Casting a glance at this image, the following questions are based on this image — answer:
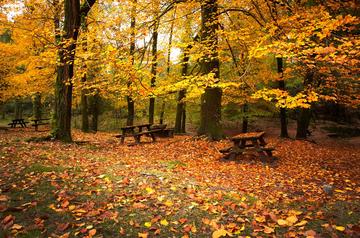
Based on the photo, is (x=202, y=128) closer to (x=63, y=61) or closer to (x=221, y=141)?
(x=221, y=141)

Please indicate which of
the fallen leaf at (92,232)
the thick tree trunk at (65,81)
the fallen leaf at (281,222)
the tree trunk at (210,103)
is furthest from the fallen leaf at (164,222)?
the tree trunk at (210,103)

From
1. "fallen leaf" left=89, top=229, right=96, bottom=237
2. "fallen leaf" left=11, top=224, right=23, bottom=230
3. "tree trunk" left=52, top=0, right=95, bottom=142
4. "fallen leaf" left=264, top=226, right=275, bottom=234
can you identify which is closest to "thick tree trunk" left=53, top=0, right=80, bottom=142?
"tree trunk" left=52, top=0, right=95, bottom=142

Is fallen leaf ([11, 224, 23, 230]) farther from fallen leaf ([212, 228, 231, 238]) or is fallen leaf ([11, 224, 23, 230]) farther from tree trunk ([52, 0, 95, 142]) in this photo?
tree trunk ([52, 0, 95, 142])

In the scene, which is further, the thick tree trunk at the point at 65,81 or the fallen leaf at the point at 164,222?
the thick tree trunk at the point at 65,81

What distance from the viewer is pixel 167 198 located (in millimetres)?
5184

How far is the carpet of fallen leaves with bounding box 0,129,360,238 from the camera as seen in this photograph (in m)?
4.11

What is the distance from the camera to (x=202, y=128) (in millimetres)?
12344

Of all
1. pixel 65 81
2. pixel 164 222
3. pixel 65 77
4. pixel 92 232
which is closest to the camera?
pixel 92 232

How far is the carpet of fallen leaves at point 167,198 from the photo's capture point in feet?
13.5

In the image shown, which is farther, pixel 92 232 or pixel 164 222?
pixel 164 222

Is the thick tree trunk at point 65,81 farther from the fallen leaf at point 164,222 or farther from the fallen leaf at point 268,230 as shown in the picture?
the fallen leaf at point 268,230

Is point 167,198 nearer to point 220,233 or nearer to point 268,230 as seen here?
point 220,233

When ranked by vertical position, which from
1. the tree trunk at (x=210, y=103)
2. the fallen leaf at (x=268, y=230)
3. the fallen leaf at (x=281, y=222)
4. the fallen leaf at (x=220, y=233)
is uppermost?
the tree trunk at (x=210, y=103)

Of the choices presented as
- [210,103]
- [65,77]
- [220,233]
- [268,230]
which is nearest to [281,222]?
[268,230]
